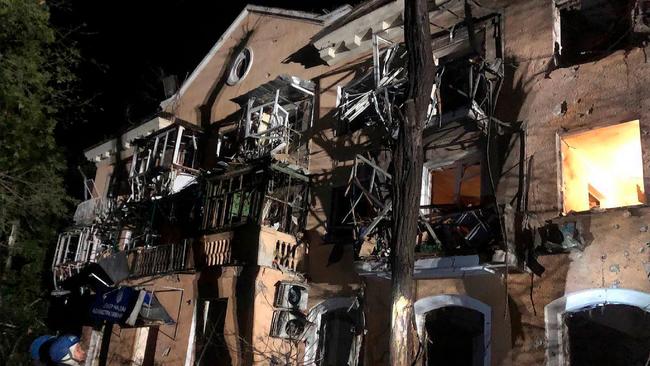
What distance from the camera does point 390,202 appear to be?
1170 centimetres

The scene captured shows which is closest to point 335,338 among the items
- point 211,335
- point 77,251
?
point 211,335

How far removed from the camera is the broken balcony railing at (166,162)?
1903cm

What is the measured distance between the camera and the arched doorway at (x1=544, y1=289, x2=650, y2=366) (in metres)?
9.11

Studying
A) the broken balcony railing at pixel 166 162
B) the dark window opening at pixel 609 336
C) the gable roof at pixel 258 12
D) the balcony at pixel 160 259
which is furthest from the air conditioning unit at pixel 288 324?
the gable roof at pixel 258 12

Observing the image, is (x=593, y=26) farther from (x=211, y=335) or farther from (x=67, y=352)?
(x=67, y=352)

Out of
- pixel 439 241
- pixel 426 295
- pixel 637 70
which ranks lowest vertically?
pixel 426 295

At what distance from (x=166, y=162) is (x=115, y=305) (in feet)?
22.0

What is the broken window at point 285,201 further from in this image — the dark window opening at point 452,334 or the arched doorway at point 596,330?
the arched doorway at point 596,330

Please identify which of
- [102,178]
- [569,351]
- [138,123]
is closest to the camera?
[569,351]

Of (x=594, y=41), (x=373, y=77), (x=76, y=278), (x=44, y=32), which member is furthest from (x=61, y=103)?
(x=594, y=41)

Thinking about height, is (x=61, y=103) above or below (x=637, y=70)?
above

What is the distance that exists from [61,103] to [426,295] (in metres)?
14.6

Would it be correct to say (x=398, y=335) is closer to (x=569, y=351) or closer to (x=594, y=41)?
(x=569, y=351)

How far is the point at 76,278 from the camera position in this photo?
21.0 meters
